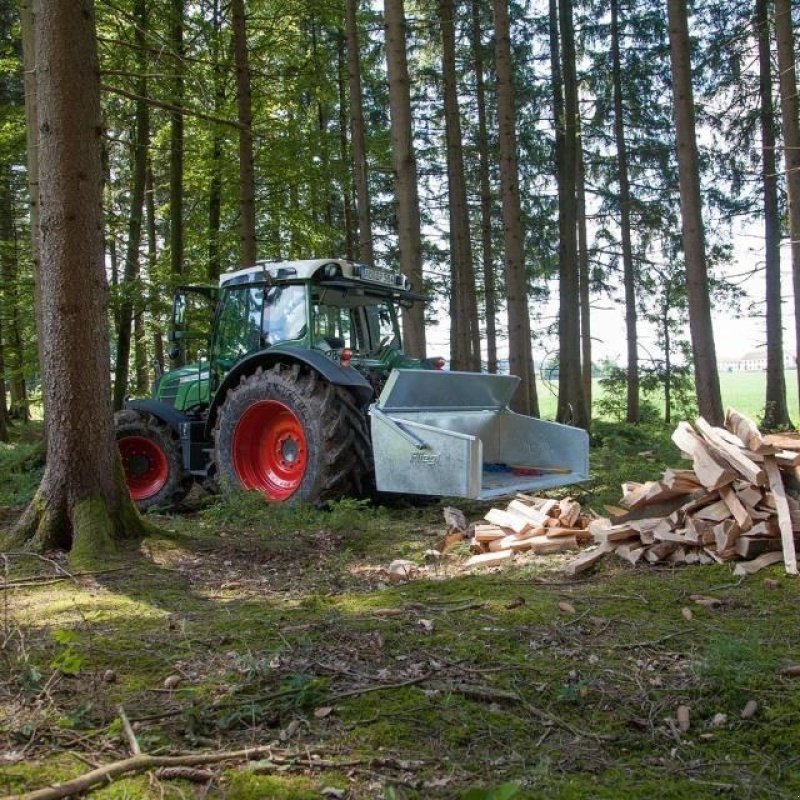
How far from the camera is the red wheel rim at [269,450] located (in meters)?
7.88

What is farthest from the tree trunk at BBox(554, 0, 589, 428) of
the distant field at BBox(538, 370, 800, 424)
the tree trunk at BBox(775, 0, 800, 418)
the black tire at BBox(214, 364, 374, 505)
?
the black tire at BBox(214, 364, 374, 505)

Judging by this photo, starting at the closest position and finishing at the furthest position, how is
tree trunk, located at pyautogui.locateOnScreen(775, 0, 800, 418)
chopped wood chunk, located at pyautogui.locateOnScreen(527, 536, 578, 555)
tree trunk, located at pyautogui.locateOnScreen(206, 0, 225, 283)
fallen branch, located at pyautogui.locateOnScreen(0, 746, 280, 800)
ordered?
fallen branch, located at pyautogui.locateOnScreen(0, 746, 280, 800) < chopped wood chunk, located at pyautogui.locateOnScreen(527, 536, 578, 555) < tree trunk, located at pyautogui.locateOnScreen(775, 0, 800, 418) < tree trunk, located at pyautogui.locateOnScreen(206, 0, 225, 283)

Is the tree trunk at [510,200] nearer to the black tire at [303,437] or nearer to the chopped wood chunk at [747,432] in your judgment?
the black tire at [303,437]

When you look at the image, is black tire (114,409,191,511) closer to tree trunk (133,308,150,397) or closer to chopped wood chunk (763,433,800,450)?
chopped wood chunk (763,433,800,450)

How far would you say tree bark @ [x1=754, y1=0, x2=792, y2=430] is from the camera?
1697 centimetres

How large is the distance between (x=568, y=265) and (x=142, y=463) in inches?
430

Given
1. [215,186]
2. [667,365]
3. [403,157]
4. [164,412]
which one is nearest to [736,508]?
[164,412]

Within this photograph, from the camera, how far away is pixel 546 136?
20.6 meters

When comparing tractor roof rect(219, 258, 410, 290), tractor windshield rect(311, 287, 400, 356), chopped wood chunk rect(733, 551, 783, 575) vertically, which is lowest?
chopped wood chunk rect(733, 551, 783, 575)

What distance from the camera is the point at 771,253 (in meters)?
17.6

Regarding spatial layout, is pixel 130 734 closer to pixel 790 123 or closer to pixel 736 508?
pixel 736 508

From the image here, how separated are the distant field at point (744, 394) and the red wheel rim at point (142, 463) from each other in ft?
34.4

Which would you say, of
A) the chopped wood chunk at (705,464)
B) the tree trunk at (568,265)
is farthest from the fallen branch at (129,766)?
the tree trunk at (568,265)

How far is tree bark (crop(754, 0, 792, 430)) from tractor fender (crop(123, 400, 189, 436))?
13.1m
